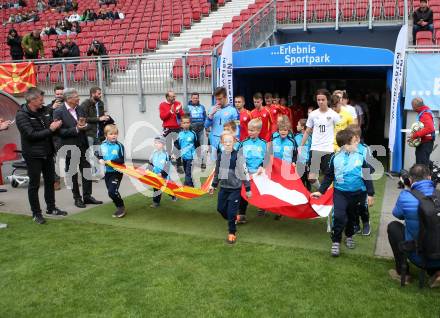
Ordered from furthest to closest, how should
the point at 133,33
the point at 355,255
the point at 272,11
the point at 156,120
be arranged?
the point at 133,33
the point at 272,11
the point at 156,120
the point at 355,255

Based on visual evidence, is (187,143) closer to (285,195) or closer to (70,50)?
(285,195)

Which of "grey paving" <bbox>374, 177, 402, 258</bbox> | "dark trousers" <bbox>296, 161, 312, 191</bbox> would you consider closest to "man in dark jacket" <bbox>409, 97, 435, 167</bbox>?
"grey paving" <bbox>374, 177, 402, 258</bbox>

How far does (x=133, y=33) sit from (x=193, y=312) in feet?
50.5

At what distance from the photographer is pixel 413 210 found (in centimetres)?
428

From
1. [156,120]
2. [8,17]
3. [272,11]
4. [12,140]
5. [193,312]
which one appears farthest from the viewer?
[8,17]

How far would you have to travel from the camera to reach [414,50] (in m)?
9.76

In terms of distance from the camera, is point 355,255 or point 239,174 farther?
point 239,174

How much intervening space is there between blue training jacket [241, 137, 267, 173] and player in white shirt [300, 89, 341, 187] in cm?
105

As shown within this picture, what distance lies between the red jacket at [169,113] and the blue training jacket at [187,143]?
104 inches

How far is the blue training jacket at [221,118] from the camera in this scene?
8641 mm

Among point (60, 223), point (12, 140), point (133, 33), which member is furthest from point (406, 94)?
point (133, 33)

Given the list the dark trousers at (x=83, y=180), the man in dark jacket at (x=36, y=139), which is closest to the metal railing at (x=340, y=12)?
the dark trousers at (x=83, y=180)

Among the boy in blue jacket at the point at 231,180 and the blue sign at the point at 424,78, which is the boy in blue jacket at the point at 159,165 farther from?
the blue sign at the point at 424,78

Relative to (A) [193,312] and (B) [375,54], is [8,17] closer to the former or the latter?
(B) [375,54]
